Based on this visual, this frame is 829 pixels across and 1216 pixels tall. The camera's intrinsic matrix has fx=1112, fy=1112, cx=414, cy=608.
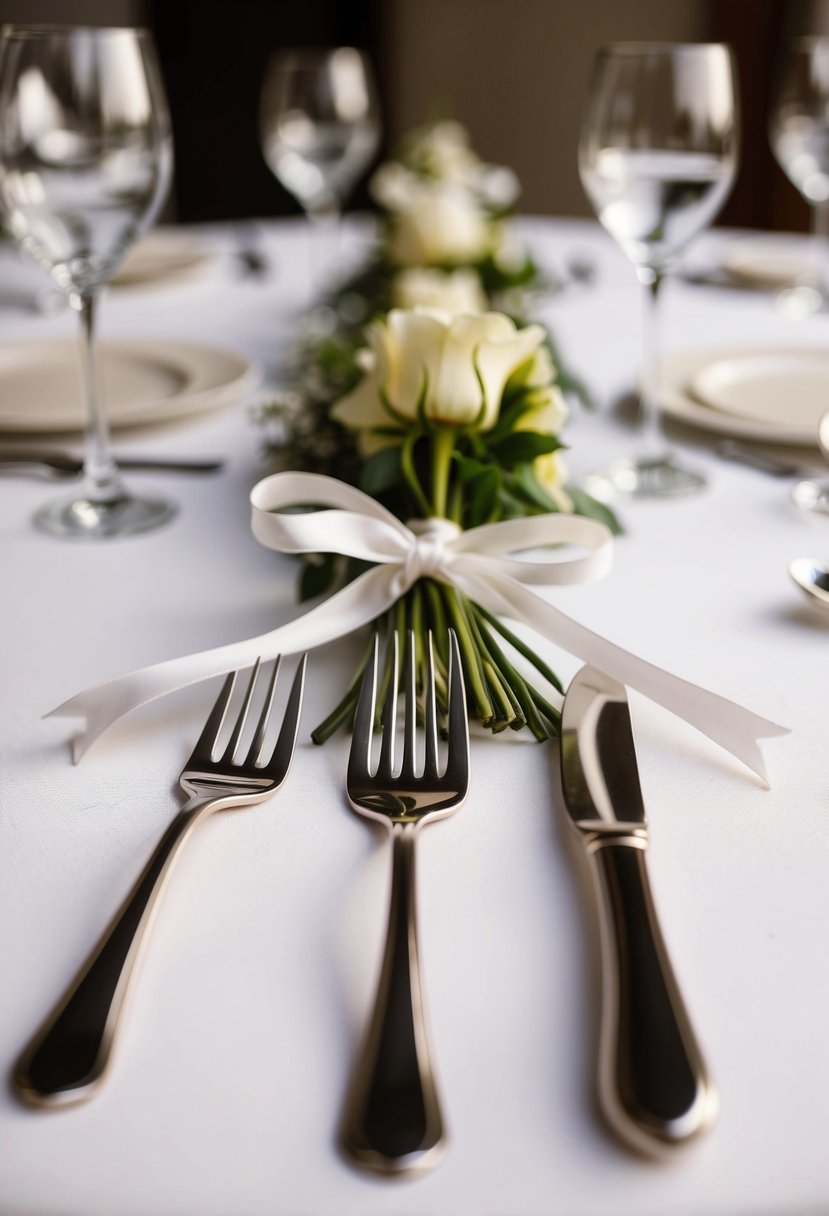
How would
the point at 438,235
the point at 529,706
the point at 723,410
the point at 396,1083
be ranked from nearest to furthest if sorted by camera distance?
the point at 396,1083 → the point at 529,706 → the point at 723,410 → the point at 438,235

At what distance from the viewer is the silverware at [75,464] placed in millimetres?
1044

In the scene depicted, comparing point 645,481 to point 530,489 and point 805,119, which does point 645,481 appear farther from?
point 805,119

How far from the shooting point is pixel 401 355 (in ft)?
2.59

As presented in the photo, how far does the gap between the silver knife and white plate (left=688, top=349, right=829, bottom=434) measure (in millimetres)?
616

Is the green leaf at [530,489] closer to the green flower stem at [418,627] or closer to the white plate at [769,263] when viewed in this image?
the green flower stem at [418,627]

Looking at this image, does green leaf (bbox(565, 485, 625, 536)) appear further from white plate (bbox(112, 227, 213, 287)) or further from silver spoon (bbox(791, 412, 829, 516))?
white plate (bbox(112, 227, 213, 287))

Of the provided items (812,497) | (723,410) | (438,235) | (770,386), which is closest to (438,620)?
(812,497)

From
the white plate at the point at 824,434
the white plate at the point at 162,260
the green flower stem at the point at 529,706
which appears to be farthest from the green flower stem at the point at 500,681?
the white plate at the point at 162,260

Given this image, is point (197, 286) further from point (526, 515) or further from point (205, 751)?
point (205, 751)

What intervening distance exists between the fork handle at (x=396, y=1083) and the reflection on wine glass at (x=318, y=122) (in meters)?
1.58

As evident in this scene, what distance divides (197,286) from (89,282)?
3.30 ft

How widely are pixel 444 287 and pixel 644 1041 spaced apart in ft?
3.42

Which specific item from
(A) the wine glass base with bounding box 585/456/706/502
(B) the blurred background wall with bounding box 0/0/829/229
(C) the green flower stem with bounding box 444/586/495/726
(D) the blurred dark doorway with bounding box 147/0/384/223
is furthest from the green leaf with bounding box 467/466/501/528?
(D) the blurred dark doorway with bounding box 147/0/384/223

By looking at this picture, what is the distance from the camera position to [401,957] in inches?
16.3
